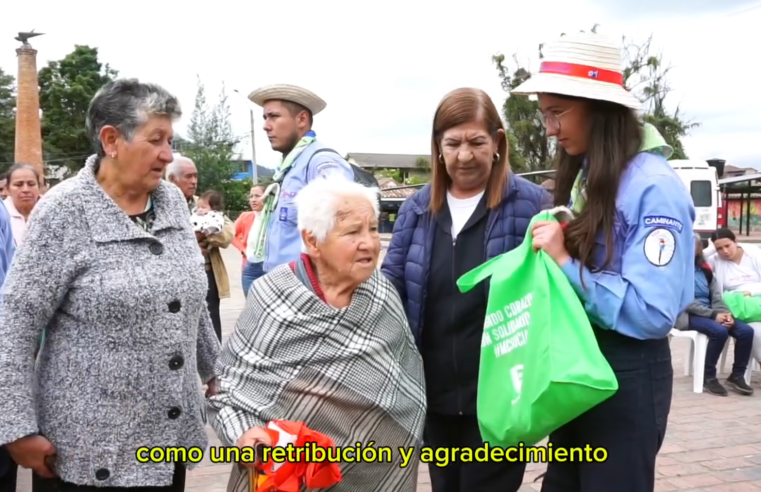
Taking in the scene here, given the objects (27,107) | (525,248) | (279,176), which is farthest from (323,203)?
(27,107)

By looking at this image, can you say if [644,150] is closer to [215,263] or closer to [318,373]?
[318,373]

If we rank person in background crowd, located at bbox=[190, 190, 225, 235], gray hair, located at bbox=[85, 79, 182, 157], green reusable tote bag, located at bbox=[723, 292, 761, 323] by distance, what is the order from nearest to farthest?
gray hair, located at bbox=[85, 79, 182, 157]
person in background crowd, located at bbox=[190, 190, 225, 235]
green reusable tote bag, located at bbox=[723, 292, 761, 323]

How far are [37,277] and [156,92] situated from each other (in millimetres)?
725

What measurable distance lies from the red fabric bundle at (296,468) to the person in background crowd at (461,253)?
68cm

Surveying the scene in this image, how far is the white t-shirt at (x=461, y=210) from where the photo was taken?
8.88 feet

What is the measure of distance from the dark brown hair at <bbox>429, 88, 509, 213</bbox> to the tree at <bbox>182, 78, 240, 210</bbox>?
3727 centimetres

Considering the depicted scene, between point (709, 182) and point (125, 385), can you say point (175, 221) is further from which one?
point (709, 182)

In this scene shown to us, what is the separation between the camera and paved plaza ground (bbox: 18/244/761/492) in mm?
4270

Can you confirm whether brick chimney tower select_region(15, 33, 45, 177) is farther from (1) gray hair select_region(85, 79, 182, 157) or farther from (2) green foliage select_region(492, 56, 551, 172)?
(1) gray hair select_region(85, 79, 182, 157)

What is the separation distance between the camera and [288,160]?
3607mm

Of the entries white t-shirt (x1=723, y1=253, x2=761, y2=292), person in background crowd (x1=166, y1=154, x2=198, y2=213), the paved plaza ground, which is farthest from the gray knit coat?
white t-shirt (x1=723, y1=253, x2=761, y2=292)

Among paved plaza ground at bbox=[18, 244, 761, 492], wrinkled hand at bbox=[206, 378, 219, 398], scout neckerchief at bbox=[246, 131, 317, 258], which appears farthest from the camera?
paved plaza ground at bbox=[18, 244, 761, 492]

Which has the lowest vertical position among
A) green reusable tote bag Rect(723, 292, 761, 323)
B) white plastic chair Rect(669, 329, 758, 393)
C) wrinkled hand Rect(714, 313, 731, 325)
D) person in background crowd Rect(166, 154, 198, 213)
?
white plastic chair Rect(669, 329, 758, 393)
